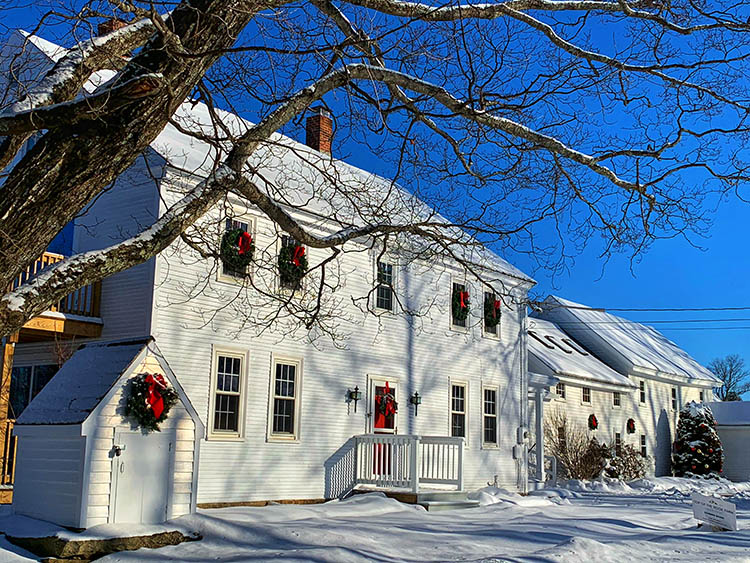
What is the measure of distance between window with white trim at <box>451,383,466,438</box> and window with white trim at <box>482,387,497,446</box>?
1.01m

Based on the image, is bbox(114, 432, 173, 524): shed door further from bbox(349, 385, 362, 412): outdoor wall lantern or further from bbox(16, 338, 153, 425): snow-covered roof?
bbox(349, 385, 362, 412): outdoor wall lantern

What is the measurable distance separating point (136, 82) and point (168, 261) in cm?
959

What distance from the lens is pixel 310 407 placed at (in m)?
17.0

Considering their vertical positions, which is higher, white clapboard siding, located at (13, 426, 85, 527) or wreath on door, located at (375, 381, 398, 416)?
wreath on door, located at (375, 381, 398, 416)

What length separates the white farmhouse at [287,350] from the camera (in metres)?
14.6

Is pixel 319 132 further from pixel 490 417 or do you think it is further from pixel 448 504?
pixel 448 504

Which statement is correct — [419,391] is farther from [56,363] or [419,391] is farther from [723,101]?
[723,101]

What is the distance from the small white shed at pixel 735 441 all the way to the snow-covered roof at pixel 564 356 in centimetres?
709

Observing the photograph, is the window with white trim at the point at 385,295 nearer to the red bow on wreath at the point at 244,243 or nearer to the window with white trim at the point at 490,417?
the red bow on wreath at the point at 244,243

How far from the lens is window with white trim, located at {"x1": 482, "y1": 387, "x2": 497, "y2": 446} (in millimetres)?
22250

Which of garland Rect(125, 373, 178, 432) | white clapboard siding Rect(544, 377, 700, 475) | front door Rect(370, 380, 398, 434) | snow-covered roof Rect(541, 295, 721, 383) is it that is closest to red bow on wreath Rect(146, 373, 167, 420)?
garland Rect(125, 373, 178, 432)

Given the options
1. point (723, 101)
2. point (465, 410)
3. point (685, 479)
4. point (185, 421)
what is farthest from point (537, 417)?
point (723, 101)

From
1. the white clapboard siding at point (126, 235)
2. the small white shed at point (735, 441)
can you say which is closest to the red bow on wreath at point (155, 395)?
the white clapboard siding at point (126, 235)

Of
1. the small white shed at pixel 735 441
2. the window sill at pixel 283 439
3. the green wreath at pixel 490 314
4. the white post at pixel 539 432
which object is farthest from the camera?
the small white shed at pixel 735 441
